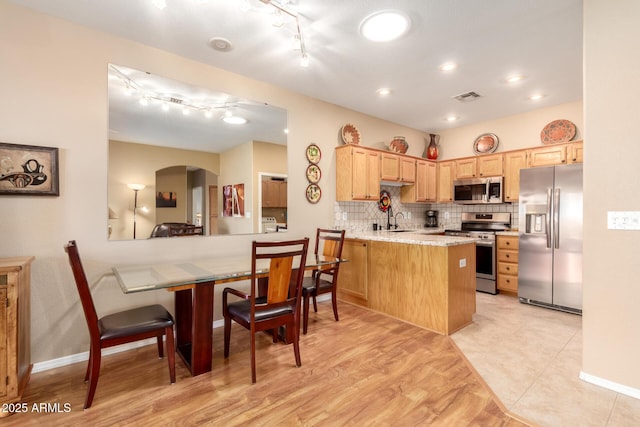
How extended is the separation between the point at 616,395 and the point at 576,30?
2.78 metres

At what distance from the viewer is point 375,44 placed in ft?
8.95

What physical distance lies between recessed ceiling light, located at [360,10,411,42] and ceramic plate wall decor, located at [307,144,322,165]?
1597 mm

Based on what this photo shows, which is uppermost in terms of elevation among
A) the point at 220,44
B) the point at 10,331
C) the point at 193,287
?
the point at 220,44

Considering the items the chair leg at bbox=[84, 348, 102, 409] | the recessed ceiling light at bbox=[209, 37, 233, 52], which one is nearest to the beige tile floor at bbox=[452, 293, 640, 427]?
the chair leg at bbox=[84, 348, 102, 409]

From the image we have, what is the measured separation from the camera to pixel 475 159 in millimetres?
5031

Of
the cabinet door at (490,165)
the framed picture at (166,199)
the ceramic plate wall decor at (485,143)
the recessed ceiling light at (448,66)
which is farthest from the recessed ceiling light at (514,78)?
the framed picture at (166,199)

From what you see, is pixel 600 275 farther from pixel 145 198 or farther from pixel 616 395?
pixel 145 198

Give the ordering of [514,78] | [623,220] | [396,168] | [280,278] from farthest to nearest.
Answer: [396,168] → [514,78] → [280,278] → [623,220]

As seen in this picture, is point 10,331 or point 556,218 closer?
point 10,331

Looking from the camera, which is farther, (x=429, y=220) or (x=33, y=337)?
(x=429, y=220)

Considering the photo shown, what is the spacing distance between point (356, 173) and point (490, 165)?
93.5 inches

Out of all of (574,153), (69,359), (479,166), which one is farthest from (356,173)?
(69,359)

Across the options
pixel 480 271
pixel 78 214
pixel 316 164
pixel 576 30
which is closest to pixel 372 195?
pixel 316 164

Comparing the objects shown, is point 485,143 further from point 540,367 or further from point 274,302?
point 274,302
